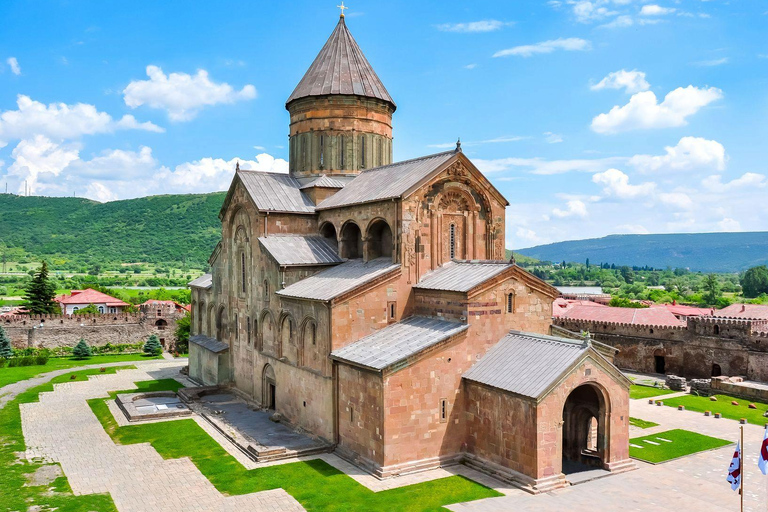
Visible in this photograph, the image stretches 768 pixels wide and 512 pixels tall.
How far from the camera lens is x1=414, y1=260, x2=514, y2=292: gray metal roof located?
59.5 ft

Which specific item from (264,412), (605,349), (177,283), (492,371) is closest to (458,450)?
(492,371)

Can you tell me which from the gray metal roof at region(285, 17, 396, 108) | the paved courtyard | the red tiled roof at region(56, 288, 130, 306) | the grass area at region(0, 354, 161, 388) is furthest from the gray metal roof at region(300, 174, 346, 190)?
the red tiled roof at region(56, 288, 130, 306)

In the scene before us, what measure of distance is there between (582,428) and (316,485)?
8.26 metres

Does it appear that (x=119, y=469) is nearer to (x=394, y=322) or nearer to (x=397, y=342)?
(x=397, y=342)

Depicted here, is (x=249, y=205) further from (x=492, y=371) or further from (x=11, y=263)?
(x=11, y=263)

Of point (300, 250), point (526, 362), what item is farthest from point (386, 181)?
point (526, 362)

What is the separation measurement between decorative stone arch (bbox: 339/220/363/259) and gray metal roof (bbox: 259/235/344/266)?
395 mm

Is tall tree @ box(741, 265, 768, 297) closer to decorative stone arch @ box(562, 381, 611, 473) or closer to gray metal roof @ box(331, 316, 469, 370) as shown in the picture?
decorative stone arch @ box(562, 381, 611, 473)

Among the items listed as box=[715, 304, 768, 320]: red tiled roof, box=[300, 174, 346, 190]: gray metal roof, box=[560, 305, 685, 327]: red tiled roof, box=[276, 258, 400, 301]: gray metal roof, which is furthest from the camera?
box=[715, 304, 768, 320]: red tiled roof

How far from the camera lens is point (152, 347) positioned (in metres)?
42.2

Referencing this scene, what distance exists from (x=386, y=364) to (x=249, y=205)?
11.2m

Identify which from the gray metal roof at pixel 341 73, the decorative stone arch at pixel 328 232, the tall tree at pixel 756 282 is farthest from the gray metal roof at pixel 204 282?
the tall tree at pixel 756 282

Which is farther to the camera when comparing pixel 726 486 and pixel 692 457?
pixel 692 457

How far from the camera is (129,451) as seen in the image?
62.1 ft
